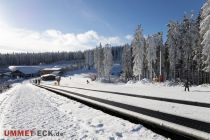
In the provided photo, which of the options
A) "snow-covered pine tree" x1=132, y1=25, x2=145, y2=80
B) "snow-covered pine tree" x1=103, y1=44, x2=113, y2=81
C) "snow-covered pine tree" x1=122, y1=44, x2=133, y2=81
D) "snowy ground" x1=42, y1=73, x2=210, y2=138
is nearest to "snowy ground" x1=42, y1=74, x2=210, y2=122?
"snowy ground" x1=42, y1=73, x2=210, y2=138

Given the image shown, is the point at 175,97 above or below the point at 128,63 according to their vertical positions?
below

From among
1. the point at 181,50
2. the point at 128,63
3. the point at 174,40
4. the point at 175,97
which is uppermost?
the point at 174,40

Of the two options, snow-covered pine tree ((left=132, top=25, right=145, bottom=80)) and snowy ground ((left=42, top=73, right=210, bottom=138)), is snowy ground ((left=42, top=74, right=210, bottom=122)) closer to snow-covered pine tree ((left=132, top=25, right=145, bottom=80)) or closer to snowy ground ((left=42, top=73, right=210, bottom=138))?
snowy ground ((left=42, top=73, right=210, bottom=138))

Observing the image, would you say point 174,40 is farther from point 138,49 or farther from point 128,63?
point 128,63

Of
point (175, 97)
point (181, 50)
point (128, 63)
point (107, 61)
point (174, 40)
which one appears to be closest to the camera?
point (175, 97)

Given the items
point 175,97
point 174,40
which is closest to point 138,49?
point 174,40

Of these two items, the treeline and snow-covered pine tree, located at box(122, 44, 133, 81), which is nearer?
the treeline

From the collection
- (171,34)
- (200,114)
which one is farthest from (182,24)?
(200,114)

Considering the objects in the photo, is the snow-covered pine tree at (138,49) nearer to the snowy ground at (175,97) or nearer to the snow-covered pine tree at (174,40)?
the snow-covered pine tree at (174,40)

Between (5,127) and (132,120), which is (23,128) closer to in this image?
(5,127)

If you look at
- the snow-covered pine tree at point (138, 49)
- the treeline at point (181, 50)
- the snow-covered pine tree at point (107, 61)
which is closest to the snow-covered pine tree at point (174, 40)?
the treeline at point (181, 50)

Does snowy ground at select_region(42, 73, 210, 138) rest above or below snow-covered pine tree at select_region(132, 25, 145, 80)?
below

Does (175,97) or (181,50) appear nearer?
(175,97)

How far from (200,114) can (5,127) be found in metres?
8.02
